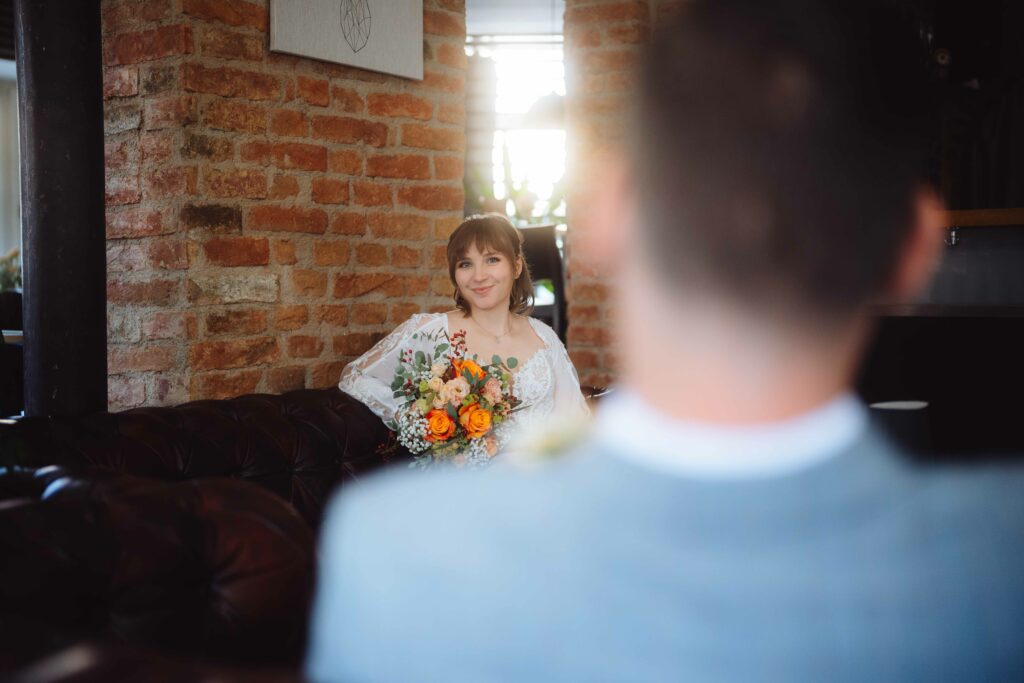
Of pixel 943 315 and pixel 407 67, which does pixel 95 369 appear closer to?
pixel 407 67

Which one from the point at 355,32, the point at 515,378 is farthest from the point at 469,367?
the point at 355,32

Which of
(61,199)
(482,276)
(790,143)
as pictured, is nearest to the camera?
(790,143)

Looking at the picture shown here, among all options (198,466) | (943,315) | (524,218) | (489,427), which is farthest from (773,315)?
(524,218)

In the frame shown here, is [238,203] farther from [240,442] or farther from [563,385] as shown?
[563,385]

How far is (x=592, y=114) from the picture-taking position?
13.5 feet

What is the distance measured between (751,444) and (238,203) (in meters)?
2.41

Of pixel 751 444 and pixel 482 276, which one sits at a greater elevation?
pixel 482 276

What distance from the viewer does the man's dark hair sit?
1.42 feet

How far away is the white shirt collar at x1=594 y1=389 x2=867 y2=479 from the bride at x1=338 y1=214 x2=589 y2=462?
7.81ft

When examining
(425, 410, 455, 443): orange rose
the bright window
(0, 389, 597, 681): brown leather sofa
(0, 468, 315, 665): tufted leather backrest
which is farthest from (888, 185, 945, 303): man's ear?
the bright window

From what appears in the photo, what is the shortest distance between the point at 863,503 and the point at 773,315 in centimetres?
12

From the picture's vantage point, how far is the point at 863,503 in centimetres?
48

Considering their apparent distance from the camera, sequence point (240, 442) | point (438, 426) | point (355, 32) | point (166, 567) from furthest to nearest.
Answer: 1. point (355, 32)
2. point (438, 426)
3. point (240, 442)
4. point (166, 567)

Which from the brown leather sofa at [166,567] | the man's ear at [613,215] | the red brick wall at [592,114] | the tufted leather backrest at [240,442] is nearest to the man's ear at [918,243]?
the man's ear at [613,215]
